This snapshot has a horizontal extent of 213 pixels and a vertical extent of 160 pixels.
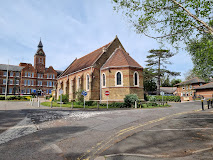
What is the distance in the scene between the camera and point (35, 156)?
387cm

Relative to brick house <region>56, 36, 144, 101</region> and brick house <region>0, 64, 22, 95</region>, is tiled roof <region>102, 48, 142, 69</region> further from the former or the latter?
brick house <region>0, 64, 22, 95</region>

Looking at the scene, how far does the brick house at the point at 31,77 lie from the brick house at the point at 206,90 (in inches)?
2099

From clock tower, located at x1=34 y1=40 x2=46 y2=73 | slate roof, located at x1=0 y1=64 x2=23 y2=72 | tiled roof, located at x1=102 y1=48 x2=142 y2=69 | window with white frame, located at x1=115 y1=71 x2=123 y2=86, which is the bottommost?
window with white frame, located at x1=115 y1=71 x2=123 y2=86

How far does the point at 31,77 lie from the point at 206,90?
5993 cm

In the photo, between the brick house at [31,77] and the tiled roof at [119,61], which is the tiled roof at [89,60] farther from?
the brick house at [31,77]

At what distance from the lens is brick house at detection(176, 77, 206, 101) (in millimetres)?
47419

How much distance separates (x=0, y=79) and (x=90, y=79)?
45.4m

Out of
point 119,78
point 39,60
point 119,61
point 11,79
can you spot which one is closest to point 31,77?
point 11,79

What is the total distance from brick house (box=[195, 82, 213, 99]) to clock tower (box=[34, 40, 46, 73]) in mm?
56823

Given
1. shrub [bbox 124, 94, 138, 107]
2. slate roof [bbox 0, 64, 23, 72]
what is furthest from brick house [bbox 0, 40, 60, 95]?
shrub [bbox 124, 94, 138, 107]

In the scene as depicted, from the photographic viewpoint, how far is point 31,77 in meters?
56.5

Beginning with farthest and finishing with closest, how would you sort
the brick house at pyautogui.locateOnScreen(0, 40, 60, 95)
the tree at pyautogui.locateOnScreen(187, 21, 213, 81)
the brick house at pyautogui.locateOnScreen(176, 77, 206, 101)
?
1. the brick house at pyautogui.locateOnScreen(0, 40, 60, 95)
2. the brick house at pyautogui.locateOnScreen(176, 77, 206, 101)
3. the tree at pyautogui.locateOnScreen(187, 21, 213, 81)

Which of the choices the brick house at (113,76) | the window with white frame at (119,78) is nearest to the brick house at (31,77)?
the brick house at (113,76)

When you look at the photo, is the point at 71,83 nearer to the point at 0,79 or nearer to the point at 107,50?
the point at 107,50
